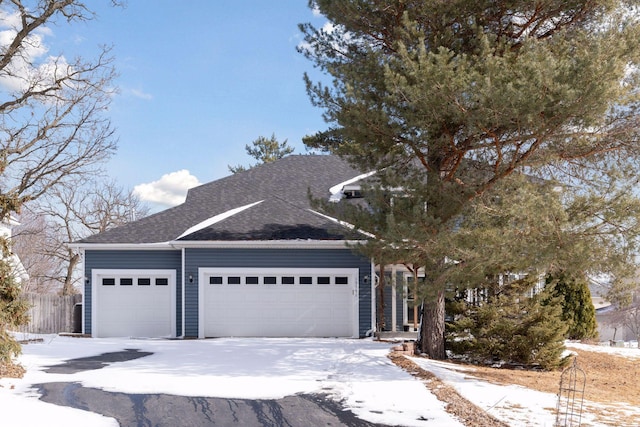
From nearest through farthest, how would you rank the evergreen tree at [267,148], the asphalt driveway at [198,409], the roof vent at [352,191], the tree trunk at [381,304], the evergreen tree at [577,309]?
1. the asphalt driveway at [198,409]
2. the tree trunk at [381,304]
3. the evergreen tree at [577,309]
4. the roof vent at [352,191]
5. the evergreen tree at [267,148]

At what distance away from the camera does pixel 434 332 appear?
38.9 ft

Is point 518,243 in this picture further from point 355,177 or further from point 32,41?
point 32,41

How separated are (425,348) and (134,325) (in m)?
8.75

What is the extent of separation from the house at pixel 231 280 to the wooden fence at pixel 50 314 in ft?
8.51

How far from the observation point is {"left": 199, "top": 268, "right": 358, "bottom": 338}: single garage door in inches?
589

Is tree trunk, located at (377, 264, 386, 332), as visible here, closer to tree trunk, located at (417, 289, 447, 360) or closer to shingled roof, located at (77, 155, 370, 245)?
shingled roof, located at (77, 155, 370, 245)

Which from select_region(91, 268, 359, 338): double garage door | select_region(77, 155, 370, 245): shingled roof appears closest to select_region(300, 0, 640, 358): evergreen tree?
select_region(77, 155, 370, 245): shingled roof

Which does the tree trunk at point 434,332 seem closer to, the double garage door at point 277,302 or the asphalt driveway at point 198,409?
the double garage door at point 277,302

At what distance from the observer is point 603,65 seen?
854cm

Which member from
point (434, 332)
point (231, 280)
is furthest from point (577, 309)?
point (231, 280)

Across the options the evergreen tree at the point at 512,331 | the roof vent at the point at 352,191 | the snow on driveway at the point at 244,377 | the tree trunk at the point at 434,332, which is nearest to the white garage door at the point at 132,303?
the snow on driveway at the point at 244,377

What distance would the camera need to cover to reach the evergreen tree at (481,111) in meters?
8.84

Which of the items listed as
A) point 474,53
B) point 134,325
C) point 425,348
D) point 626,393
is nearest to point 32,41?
point 134,325

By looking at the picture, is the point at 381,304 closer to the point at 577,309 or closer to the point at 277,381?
the point at 577,309
